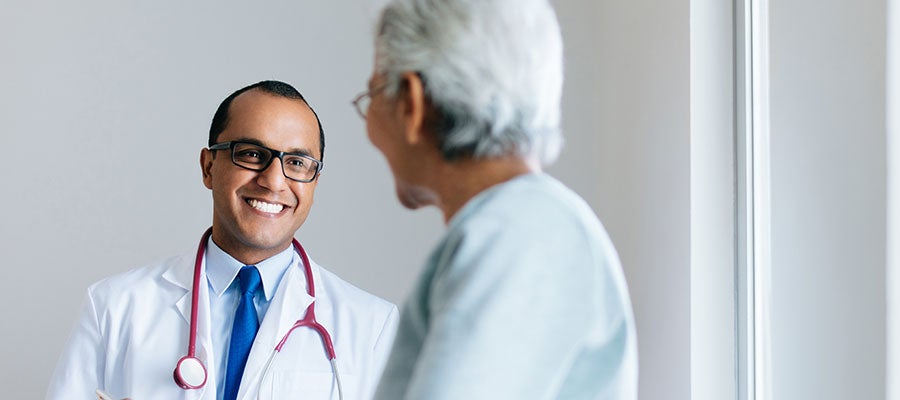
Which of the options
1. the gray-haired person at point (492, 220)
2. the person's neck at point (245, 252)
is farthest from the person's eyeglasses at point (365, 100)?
the person's neck at point (245, 252)

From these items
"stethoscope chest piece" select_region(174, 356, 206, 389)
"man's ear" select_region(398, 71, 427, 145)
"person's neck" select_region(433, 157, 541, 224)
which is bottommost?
"stethoscope chest piece" select_region(174, 356, 206, 389)

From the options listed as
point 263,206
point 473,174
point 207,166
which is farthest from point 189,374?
point 473,174

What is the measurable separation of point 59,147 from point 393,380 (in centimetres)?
209

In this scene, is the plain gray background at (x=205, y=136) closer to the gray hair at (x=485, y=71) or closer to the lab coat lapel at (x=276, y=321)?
the lab coat lapel at (x=276, y=321)

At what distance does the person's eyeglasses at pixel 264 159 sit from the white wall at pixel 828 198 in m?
0.90

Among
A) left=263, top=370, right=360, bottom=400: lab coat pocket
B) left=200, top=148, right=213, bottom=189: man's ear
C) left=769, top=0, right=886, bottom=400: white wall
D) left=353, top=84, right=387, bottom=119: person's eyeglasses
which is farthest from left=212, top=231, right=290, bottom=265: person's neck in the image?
left=353, top=84, right=387, bottom=119: person's eyeglasses

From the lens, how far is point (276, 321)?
195 centimetres

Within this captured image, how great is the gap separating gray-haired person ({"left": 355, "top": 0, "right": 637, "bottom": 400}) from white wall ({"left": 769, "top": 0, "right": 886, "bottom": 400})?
94 centimetres

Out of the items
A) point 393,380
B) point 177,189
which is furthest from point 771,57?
point 177,189

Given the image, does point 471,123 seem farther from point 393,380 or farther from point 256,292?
point 256,292

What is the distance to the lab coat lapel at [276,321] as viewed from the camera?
1.89 meters

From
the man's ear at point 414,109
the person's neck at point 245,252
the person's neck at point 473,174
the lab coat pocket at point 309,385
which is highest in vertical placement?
the man's ear at point 414,109

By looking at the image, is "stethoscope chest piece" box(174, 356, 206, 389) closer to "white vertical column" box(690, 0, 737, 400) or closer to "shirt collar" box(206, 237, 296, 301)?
"shirt collar" box(206, 237, 296, 301)

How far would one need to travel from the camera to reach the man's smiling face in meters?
1.97
